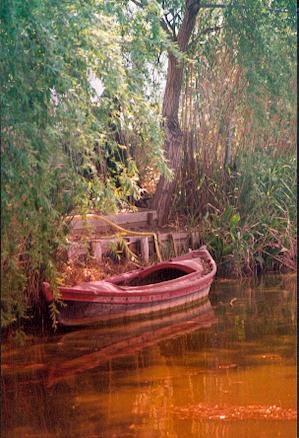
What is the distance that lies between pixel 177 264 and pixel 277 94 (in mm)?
2940

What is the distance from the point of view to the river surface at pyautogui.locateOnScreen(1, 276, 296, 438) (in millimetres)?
7031

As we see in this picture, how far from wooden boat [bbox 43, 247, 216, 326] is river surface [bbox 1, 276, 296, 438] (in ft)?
0.60

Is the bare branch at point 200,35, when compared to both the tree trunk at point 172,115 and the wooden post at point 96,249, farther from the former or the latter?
the wooden post at point 96,249

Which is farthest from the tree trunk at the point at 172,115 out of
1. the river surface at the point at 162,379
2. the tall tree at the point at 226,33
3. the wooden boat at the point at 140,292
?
the river surface at the point at 162,379

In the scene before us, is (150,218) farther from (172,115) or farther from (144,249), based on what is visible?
(172,115)

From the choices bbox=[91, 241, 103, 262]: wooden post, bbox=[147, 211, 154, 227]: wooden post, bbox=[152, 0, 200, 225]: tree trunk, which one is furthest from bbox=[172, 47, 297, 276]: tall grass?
bbox=[91, 241, 103, 262]: wooden post

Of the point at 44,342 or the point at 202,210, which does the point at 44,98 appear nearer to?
the point at 44,342

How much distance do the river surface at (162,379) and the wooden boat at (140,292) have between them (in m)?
0.18

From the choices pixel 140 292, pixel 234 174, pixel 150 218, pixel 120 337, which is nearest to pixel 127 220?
pixel 150 218

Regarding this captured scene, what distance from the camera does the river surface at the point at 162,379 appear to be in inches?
277

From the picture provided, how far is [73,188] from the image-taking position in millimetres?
7566

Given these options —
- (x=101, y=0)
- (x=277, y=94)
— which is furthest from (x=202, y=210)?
(x=101, y=0)

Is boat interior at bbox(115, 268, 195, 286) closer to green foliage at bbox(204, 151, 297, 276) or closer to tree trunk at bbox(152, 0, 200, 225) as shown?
green foliage at bbox(204, 151, 297, 276)

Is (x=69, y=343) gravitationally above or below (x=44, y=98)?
below
